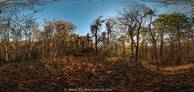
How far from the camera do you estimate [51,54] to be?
45.8 ft

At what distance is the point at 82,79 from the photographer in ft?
32.6

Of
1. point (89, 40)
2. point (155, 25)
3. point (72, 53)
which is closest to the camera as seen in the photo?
point (72, 53)

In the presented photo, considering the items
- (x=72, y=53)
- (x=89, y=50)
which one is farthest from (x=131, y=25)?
(x=72, y=53)

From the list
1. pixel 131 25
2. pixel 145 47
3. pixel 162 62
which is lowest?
pixel 162 62

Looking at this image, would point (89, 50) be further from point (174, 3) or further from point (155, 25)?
point (174, 3)

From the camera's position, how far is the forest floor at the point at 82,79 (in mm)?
8250

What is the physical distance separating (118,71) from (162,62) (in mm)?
19094

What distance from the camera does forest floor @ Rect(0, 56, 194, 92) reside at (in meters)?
8.25

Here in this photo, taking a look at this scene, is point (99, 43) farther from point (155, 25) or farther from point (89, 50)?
point (155, 25)

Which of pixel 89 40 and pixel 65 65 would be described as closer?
pixel 65 65

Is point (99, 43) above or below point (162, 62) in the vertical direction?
above

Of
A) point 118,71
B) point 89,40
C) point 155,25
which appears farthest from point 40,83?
point 155,25

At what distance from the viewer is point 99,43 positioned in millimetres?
18062

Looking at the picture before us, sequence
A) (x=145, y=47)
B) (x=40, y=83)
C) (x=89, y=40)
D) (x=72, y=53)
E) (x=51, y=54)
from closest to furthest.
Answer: (x=40, y=83)
(x=51, y=54)
(x=72, y=53)
(x=89, y=40)
(x=145, y=47)
